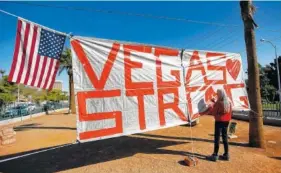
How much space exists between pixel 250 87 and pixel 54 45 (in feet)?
21.4

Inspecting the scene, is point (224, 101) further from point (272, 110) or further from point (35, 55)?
point (272, 110)

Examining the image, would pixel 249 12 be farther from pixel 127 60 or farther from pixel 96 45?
pixel 96 45

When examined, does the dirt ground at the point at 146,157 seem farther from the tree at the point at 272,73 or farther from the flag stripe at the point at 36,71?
the tree at the point at 272,73

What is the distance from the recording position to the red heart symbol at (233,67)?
815cm

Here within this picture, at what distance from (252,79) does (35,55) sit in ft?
22.6

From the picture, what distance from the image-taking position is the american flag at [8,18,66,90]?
4.87 metres

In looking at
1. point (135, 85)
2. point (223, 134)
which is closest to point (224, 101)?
point (223, 134)

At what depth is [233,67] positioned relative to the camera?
8234 millimetres

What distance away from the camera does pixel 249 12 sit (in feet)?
25.9

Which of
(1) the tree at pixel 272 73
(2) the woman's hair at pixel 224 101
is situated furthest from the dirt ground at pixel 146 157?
(1) the tree at pixel 272 73

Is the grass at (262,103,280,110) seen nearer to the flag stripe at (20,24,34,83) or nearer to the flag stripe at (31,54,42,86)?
the flag stripe at (31,54,42,86)

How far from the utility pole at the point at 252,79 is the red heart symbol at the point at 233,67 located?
1.60 feet

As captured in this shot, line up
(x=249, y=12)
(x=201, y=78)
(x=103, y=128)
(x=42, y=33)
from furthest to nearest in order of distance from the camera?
1. (x=249, y=12)
2. (x=201, y=78)
3. (x=103, y=128)
4. (x=42, y=33)

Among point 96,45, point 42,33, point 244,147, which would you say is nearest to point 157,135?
point 244,147
